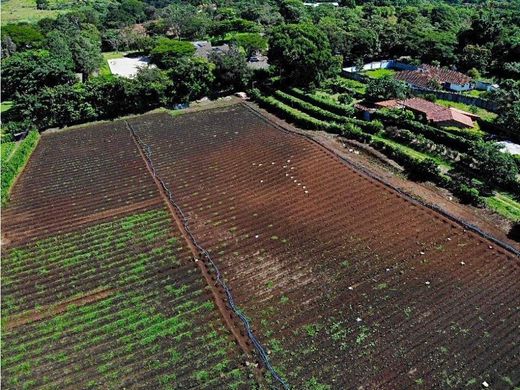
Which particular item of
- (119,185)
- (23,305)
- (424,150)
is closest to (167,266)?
(23,305)

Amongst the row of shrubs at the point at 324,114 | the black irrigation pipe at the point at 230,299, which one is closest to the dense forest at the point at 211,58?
the row of shrubs at the point at 324,114

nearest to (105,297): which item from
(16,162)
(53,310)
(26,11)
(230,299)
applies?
(53,310)

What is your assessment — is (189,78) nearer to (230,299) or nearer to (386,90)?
(386,90)

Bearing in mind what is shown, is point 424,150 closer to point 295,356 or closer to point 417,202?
point 417,202

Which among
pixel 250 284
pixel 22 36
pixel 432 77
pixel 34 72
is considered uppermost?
pixel 250 284

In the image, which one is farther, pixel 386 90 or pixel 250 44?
pixel 250 44

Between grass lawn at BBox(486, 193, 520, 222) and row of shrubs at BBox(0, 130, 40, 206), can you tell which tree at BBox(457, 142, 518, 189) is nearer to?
grass lawn at BBox(486, 193, 520, 222)

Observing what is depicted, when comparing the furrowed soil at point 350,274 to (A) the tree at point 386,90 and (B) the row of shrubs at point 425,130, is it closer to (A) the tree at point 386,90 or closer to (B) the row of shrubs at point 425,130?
(B) the row of shrubs at point 425,130
